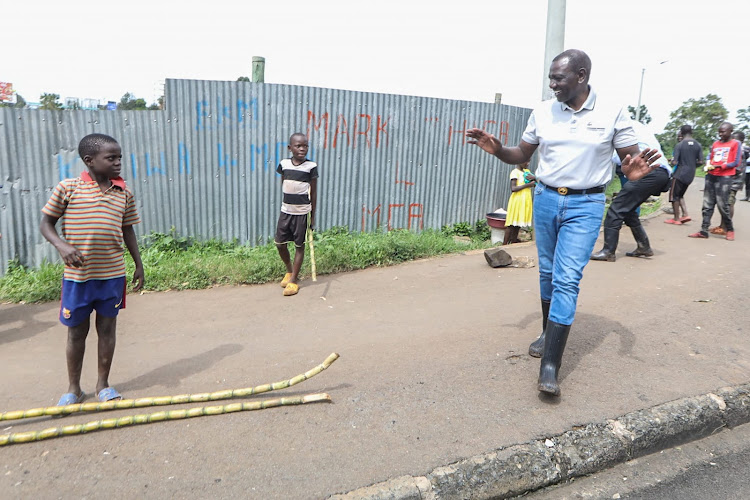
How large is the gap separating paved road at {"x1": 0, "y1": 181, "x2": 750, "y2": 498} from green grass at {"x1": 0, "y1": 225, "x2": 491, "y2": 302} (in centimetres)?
23

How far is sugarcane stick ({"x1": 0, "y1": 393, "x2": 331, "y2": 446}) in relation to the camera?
8.62 ft

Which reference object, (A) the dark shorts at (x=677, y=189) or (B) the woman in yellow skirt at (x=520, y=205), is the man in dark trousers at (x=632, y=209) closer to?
(B) the woman in yellow skirt at (x=520, y=205)

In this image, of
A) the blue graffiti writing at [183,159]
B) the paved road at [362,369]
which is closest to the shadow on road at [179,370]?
the paved road at [362,369]

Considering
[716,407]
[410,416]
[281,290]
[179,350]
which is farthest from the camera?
[281,290]

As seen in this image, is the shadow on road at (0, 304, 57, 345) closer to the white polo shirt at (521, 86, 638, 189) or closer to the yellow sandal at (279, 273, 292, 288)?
the yellow sandal at (279, 273, 292, 288)

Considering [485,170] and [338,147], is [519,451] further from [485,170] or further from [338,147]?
[485,170]

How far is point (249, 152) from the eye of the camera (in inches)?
272

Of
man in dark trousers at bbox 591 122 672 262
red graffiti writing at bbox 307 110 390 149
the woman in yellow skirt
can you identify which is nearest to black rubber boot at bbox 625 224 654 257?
man in dark trousers at bbox 591 122 672 262

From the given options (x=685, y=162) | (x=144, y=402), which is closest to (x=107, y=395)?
(x=144, y=402)

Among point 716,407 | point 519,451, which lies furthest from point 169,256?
point 716,407

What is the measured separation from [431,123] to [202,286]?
14.5 feet

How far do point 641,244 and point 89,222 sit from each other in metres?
6.33

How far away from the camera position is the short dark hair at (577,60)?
3127mm

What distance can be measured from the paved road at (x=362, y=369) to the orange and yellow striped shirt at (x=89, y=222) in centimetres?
79
